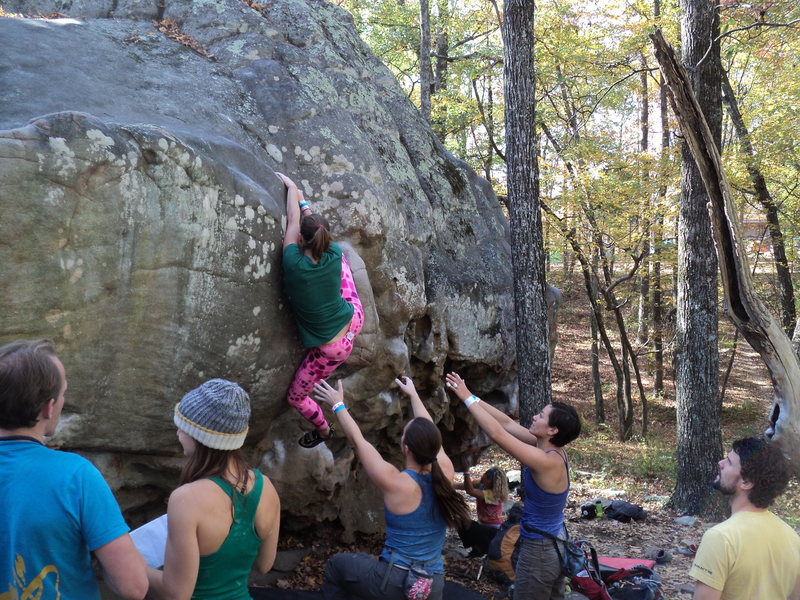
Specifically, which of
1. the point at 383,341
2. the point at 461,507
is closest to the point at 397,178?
the point at 383,341

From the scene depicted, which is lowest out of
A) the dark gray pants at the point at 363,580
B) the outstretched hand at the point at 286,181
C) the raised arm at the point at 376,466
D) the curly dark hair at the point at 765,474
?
the dark gray pants at the point at 363,580

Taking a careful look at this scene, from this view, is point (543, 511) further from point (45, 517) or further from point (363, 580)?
point (45, 517)

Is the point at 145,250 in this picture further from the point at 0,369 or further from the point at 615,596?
the point at 615,596

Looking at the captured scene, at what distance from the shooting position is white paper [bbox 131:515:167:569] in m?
3.30

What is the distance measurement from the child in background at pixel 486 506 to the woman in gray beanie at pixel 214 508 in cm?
421

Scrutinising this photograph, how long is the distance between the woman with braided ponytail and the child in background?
8.29 feet

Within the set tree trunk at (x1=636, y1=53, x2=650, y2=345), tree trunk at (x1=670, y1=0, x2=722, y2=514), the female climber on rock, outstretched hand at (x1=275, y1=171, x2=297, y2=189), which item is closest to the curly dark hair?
the female climber on rock

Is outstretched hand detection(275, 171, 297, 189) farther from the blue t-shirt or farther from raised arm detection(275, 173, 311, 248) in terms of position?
the blue t-shirt

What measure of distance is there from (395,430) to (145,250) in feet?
12.1

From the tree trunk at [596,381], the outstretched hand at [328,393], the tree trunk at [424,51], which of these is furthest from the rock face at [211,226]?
the tree trunk at [596,381]

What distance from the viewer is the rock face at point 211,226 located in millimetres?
4164

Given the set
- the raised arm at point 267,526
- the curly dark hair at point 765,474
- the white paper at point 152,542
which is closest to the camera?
the raised arm at point 267,526

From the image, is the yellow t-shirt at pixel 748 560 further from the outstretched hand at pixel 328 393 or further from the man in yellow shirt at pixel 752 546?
the outstretched hand at pixel 328 393

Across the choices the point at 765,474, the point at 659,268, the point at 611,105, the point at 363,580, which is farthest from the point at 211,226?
the point at 659,268
